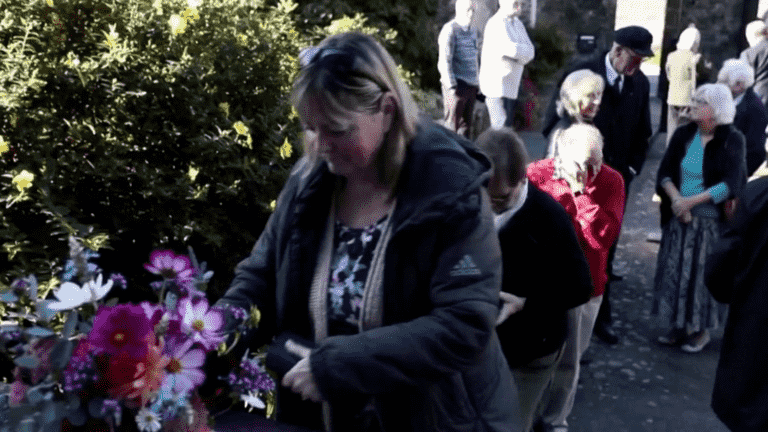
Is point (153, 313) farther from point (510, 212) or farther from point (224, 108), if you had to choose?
point (224, 108)

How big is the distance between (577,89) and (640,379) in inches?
70.7

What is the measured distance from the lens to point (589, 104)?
5418mm

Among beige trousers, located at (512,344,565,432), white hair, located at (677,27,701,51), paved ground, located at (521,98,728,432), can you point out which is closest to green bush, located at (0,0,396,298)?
beige trousers, located at (512,344,565,432)

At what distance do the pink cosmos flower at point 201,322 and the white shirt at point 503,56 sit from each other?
7.69 m

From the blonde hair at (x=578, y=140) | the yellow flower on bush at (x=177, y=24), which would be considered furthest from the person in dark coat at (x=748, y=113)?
the yellow flower on bush at (x=177, y=24)

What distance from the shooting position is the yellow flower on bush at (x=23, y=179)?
10.1 ft

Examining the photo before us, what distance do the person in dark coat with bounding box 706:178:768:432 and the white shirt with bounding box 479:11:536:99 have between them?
19.3 ft

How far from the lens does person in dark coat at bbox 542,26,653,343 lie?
6.21 metres

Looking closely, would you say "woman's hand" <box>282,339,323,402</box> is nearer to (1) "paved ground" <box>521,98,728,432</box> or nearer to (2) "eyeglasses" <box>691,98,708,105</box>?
(1) "paved ground" <box>521,98,728,432</box>

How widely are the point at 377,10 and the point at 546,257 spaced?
6.65 m

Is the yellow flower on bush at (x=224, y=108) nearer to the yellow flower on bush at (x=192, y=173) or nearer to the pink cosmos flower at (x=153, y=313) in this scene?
the yellow flower on bush at (x=192, y=173)

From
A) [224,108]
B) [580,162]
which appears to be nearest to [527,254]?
[580,162]

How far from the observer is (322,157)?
2006 millimetres

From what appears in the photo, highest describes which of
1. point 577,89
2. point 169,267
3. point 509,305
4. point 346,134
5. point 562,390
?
point 346,134
